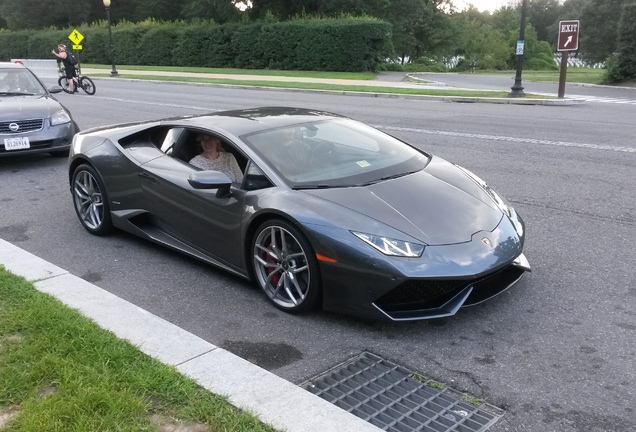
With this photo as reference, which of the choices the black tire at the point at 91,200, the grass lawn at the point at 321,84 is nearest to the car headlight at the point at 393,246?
the black tire at the point at 91,200

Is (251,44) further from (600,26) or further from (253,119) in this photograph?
(253,119)

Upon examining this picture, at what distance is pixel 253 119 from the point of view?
16.9ft

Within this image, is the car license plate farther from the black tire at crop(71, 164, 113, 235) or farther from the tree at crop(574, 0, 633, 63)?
the tree at crop(574, 0, 633, 63)

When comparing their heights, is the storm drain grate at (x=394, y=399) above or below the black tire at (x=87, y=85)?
below

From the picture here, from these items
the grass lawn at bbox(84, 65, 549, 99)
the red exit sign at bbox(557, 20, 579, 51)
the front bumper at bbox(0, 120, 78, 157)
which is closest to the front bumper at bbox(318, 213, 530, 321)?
the front bumper at bbox(0, 120, 78, 157)

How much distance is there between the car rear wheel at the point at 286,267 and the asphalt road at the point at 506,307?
0.42ft

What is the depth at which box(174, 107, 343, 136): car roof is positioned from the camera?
16.2 feet

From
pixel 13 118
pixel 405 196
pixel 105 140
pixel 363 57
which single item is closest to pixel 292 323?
pixel 405 196

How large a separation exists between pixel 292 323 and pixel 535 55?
63.4 m

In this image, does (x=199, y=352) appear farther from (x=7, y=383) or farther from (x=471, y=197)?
(x=471, y=197)

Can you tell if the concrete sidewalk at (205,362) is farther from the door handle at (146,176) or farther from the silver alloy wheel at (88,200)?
the silver alloy wheel at (88,200)

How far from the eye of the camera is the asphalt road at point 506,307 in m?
3.27

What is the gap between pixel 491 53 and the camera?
201ft

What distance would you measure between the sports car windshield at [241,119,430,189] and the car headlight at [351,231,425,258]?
0.67m
